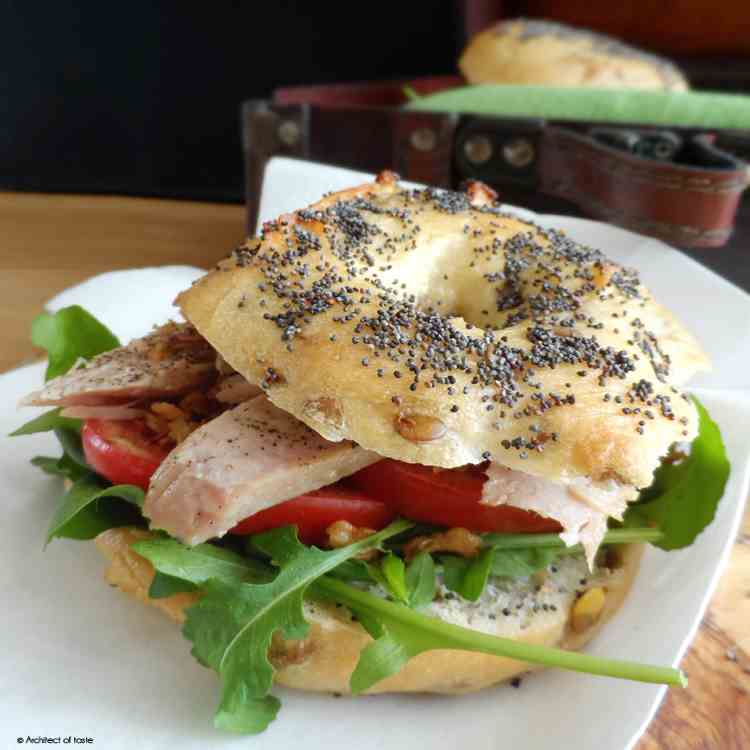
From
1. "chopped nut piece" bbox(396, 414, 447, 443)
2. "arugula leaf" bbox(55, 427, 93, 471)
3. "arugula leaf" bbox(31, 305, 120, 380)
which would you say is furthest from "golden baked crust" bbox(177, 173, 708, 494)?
"arugula leaf" bbox(31, 305, 120, 380)

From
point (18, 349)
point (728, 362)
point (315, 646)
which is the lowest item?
point (18, 349)

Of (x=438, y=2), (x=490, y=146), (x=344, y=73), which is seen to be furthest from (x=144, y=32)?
(x=490, y=146)

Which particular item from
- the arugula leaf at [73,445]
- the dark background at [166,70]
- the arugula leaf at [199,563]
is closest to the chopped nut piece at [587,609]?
the arugula leaf at [199,563]

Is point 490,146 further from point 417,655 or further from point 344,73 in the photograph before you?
point 344,73

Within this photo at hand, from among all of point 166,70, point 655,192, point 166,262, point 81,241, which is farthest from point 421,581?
point 166,70

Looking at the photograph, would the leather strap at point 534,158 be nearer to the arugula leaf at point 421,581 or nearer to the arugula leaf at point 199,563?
the arugula leaf at point 421,581
